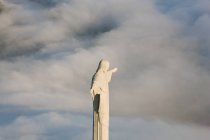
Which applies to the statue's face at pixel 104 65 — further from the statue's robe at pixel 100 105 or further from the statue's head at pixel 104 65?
the statue's robe at pixel 100 105

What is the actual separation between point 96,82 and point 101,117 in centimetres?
144

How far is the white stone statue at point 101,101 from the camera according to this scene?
35.7 meters

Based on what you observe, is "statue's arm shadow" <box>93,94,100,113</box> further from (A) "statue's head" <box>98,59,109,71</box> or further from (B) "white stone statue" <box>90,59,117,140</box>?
(A) "statue's head" <box>98,59,109,71</box>

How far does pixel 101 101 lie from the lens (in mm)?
35844

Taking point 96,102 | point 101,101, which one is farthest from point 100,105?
point 96,102

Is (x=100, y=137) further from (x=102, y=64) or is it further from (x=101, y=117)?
(x=102, y=64)

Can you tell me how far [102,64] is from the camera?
36531 millimetres

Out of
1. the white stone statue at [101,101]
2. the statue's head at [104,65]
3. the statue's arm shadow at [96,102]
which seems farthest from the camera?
the statue's head at [104,65]

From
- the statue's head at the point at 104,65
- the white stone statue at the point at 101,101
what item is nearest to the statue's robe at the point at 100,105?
the white stone statue at the point at 101,101

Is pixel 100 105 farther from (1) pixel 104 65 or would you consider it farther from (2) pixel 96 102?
(1) pixel 104 65

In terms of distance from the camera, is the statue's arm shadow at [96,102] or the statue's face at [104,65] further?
the statue's face at [104,65]

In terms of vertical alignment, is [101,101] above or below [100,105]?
above

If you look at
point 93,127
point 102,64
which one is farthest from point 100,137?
point 102,64

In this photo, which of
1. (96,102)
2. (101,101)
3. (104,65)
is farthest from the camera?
(104,65)
